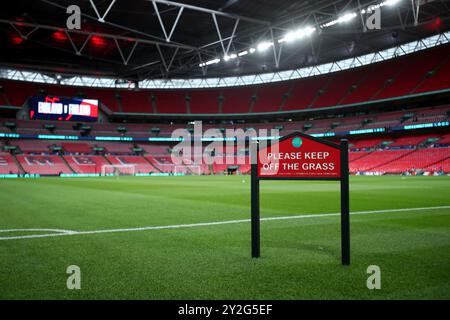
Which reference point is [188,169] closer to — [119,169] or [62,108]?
[119,169]

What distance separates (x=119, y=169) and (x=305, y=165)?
60.3 meters

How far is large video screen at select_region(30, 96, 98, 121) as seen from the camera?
195 feet

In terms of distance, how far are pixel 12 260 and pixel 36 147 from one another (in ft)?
215

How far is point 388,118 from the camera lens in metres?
55.7

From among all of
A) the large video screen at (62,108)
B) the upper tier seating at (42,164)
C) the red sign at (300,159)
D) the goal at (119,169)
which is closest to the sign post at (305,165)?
the red sign at (300,159)

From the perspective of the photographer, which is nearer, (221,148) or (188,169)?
(188,169)

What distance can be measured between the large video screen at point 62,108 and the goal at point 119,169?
33.9 ft

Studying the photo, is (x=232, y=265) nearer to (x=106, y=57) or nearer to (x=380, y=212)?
(x=380, y=212)

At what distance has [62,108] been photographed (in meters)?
60.9

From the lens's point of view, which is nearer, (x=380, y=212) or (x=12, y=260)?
(x=12, y=260)

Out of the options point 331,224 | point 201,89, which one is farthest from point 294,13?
point 201,89

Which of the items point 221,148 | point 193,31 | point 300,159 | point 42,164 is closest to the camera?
point 300,159

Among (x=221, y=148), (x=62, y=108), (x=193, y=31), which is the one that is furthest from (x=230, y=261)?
(x=221, y=148)
